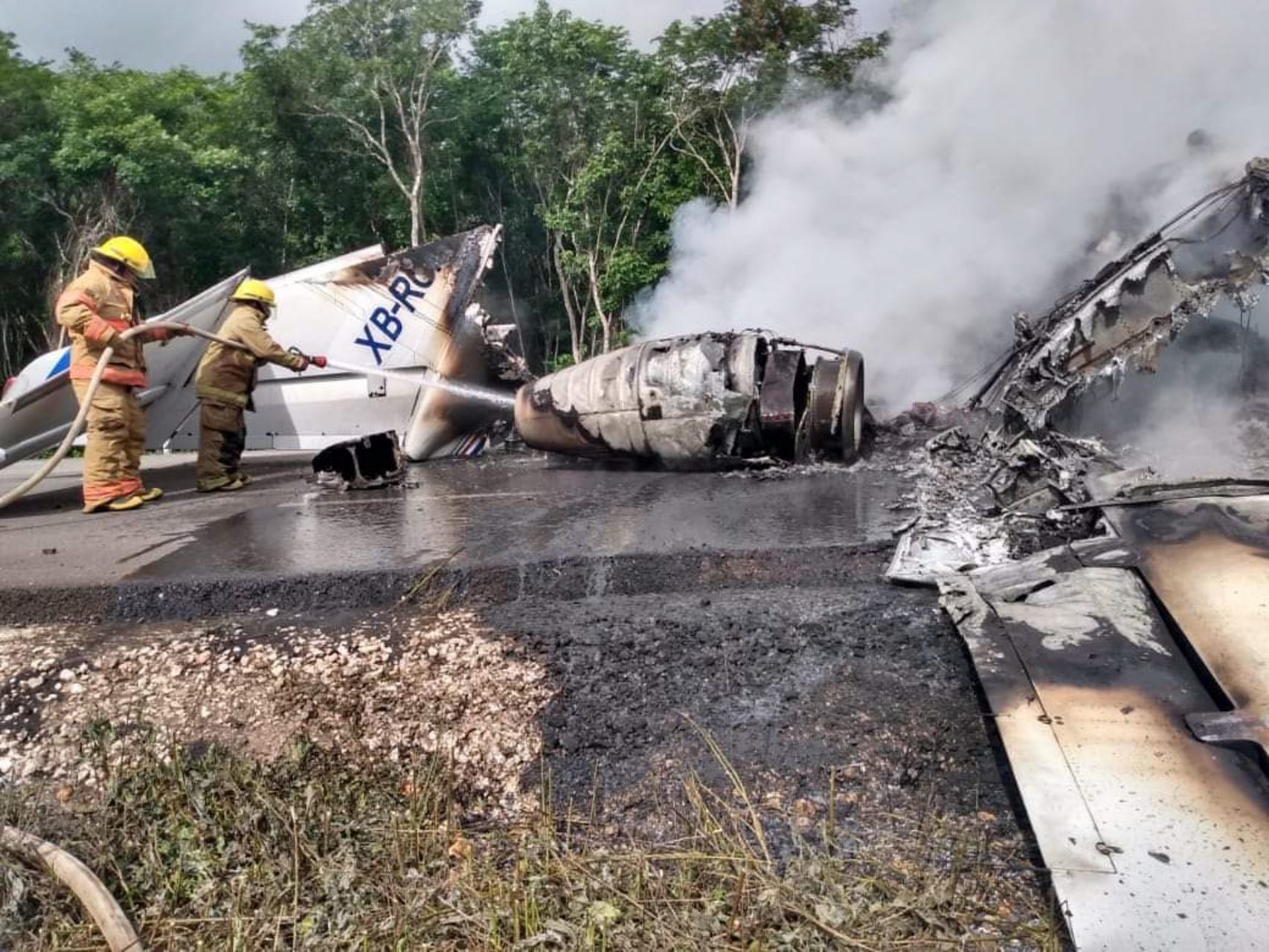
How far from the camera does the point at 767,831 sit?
8.28 ft

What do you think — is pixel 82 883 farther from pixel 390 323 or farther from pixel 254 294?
pixel 390 323

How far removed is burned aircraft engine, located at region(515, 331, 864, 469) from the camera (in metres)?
6.18

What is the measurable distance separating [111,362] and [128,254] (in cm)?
72

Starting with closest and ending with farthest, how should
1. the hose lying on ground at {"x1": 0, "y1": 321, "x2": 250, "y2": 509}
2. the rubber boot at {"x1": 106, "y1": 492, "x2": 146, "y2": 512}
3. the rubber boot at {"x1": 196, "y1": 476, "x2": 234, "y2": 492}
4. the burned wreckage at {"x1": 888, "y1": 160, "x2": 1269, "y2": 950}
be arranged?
the burned wreckage at {"x1": 888, "y1": 160, "x2": 1269, "y2": 950}, the hose lying on ground at {"x1": 0, "y1": 321, "x2": 250, "y2": 509}, the rubber boot at {"x1": 106, "y1": 492, "x2": 146, "y2": 512}, the rubber boot at {"x1": 196, "y1": 476, "x2": 234, "y2": 492}

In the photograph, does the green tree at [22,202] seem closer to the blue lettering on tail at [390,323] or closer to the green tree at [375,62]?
the green tree at [375,62]

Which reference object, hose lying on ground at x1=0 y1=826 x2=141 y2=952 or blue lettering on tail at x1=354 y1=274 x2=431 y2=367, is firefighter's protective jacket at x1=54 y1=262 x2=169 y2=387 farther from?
hose lying on ground at x1=0 y1=826 x2=141 y2=952

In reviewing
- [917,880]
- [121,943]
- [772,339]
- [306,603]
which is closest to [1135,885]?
[917,880]

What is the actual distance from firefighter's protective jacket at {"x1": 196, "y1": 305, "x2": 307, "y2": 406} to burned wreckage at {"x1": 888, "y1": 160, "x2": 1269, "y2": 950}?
4.62 m

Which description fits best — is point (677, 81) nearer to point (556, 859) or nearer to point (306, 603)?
point (306, 603)

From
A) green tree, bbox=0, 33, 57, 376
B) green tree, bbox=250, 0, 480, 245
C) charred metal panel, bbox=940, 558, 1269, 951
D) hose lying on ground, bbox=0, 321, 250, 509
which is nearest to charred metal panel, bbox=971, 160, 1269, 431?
charred metal panel, bbox=940, 558, 1269, 951

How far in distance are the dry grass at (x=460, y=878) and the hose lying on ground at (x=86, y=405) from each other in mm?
3116

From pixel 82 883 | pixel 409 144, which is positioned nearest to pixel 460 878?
pixel 82 883

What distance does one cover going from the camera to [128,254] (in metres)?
6.10

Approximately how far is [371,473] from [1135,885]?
6.03 metres
